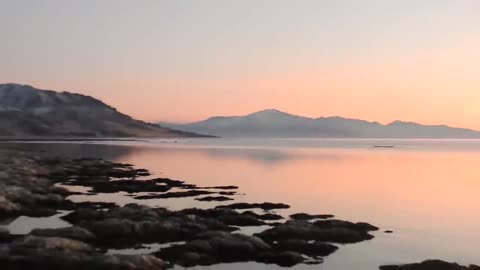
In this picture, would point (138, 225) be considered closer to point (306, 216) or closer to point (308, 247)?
point (308, 247)

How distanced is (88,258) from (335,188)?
41304mm

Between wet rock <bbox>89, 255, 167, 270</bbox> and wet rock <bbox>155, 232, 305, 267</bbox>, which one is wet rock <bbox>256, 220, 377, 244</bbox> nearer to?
wet rock <bbox>155, 232, 305, 267</bbox>

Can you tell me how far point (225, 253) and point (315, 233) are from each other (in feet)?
22.0

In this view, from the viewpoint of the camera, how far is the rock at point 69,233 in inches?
965

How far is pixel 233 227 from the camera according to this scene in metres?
30.5

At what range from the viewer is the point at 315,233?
28.5m

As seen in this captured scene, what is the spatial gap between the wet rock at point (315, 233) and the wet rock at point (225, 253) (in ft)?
7.92

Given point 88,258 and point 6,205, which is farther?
point 6,205

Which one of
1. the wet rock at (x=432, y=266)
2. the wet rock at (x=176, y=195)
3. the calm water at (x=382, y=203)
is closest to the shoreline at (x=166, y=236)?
the calm water at (x=382, y=203)

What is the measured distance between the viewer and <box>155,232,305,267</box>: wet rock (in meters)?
22.6

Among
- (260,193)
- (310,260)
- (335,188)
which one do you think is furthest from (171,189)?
(310,260)

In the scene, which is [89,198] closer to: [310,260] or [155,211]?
[155,211]

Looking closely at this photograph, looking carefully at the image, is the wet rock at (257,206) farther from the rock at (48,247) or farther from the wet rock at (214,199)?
the rock at (48,247)

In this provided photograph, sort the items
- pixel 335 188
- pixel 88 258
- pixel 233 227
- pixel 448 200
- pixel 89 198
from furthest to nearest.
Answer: pixel 335 188 → pixel 448 200 → pixel 89 198 → pixel 233 227 → pixel 88 258
